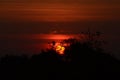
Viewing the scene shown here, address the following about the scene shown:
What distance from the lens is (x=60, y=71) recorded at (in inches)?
1088

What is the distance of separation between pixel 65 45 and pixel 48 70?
359 centimetres

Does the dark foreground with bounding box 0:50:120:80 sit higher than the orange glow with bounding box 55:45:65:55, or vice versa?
the orange glow with bounding box 55:45:65:55

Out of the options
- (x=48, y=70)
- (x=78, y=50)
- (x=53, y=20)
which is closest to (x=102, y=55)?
(x=78, y=50)

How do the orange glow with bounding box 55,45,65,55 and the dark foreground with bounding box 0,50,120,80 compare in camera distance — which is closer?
the dark foreground with bounding box 0,50,120,80

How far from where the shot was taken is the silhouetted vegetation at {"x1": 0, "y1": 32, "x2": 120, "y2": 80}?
89.1 ft

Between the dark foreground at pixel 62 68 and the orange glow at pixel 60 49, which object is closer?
the dark foreground at pixel 62 68

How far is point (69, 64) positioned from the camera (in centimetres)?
2838

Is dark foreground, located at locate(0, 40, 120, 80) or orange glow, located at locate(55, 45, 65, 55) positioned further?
orange glow, located at locate(55, 45, 65, 55)

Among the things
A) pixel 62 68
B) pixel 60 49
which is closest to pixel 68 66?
pixel 62 68

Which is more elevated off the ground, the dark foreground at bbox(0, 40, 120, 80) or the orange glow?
the orange glow

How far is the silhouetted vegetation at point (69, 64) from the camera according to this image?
27.2 metres

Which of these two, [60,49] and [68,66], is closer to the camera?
[68,66]

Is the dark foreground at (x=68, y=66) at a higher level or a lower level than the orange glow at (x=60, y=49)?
lower

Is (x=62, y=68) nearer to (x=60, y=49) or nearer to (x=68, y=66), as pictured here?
(x=68, y=66)
